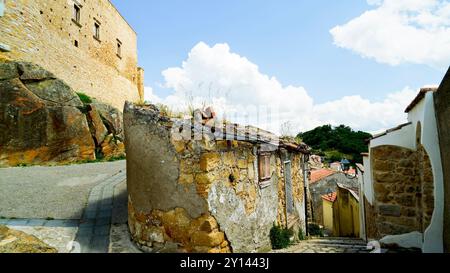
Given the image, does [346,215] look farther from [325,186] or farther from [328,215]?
[325,186]

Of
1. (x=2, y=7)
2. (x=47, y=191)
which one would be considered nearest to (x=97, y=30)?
(x=2, y=7)

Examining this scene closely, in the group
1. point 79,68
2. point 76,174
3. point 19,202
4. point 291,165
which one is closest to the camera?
point 19,202

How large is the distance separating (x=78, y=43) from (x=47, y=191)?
1311 cm

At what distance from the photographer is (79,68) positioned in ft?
50.7

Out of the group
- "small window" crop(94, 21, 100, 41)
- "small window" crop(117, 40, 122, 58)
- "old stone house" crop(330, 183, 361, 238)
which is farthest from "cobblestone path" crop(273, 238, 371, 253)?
"small window" crop(117, 40, 122, 58)

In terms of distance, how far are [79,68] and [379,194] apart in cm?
1680

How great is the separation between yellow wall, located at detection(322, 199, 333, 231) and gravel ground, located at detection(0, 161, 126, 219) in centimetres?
1314

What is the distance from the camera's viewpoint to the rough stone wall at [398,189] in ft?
15.6

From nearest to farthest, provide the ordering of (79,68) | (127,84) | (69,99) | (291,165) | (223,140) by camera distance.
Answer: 1. (223,140)
2. (291,165)
3. (69,99)
4. (79,68)
5. (127,84)

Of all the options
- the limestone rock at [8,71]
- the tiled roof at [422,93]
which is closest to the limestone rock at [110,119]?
the limestone rock at [8,71]

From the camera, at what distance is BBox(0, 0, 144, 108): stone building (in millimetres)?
11016

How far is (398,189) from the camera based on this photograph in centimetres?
498
